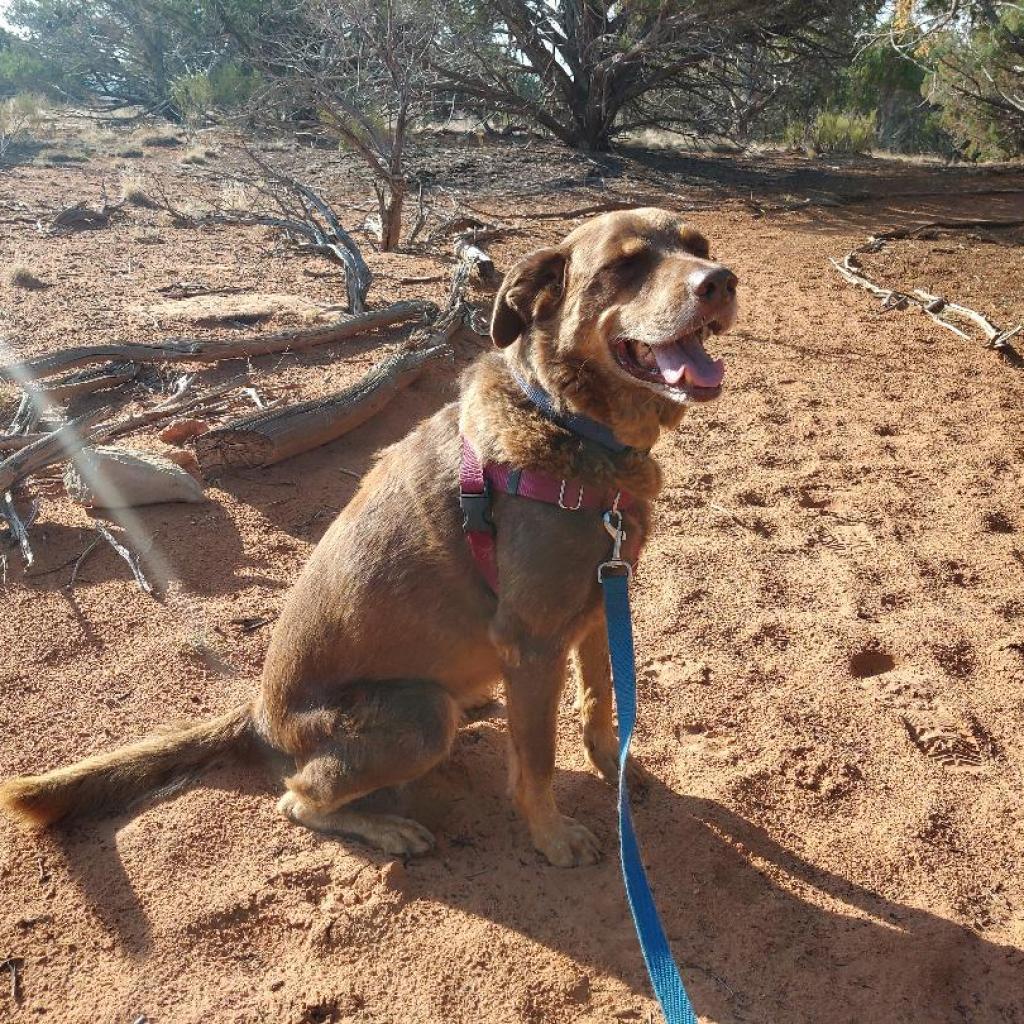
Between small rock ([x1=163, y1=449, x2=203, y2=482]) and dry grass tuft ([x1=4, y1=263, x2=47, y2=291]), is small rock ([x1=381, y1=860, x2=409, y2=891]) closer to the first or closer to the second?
small rock ([x1=163, y1=449, x2=203, y2=482])

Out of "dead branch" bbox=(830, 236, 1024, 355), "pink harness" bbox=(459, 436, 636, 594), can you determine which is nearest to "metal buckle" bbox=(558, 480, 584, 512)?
"pink harness" bbox=(459, 436, 636, 594)

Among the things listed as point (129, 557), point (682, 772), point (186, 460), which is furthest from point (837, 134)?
point (682, 772)

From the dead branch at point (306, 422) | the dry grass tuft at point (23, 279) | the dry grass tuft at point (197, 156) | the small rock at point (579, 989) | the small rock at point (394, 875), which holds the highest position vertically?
the dry grass tuft at point (197, 156)

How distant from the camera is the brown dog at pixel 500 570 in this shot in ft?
8.73

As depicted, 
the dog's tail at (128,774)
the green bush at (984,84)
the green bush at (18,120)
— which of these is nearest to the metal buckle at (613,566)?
the dog's tail at (128,774)

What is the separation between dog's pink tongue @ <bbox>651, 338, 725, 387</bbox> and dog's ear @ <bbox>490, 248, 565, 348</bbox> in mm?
421

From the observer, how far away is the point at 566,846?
116 inches

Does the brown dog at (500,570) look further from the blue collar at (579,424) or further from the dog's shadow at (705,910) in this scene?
the dog's shadow at (705,910)

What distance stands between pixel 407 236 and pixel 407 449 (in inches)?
353

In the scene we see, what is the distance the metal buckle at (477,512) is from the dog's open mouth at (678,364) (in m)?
0.58

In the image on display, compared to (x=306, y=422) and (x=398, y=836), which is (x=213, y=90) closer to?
(x=306, y=422)

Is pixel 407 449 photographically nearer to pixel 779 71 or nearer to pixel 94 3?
pixel 779 71

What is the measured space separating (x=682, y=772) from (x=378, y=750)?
1.16 meters

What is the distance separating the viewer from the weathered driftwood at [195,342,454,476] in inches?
206
